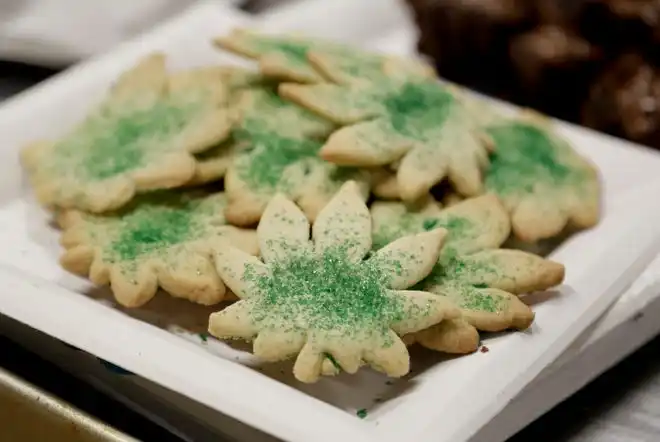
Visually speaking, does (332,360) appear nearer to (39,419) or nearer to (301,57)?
(39,419)

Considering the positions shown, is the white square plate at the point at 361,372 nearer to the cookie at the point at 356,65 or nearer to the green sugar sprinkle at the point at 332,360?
the green sugar sprinkle at the point at 332,360

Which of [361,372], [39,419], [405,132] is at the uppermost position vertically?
[405,132]

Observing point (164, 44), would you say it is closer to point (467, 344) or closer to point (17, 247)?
point (17, 247)

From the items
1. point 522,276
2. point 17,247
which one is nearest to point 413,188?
point 522,276

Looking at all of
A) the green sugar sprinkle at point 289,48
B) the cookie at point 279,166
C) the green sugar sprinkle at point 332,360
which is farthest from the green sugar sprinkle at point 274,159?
the green sugar sprinkle at point 332,360

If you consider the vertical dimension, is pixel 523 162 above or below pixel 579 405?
above

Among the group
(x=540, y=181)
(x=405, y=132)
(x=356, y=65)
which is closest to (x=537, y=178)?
(x=540, y=181)

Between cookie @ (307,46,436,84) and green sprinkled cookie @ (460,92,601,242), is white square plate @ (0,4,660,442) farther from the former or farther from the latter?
cookie @ (307,46,436,84)
